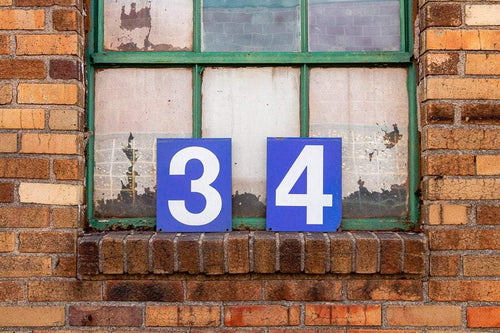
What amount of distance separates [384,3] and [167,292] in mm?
1577

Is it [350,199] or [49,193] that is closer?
[49,193]

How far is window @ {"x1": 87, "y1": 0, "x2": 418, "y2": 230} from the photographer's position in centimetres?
210

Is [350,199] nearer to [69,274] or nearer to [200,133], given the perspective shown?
[200,133]

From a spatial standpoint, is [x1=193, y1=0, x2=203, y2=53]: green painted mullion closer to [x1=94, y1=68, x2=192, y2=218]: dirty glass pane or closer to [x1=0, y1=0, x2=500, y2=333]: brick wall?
[x1=94, y1=68, x2=192, y2=218]: dirty glass pane

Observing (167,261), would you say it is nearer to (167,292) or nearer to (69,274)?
(167,292)

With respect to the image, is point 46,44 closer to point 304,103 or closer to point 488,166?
point 304,103

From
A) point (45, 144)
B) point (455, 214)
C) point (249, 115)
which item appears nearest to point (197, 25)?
point (249, 115)

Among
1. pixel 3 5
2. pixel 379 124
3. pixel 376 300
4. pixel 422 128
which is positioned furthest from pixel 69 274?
pixel 422 128

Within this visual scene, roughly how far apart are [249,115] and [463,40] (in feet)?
3.09

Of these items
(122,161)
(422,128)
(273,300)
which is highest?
(422,128)

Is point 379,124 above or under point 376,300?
above

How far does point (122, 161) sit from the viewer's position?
2109mm

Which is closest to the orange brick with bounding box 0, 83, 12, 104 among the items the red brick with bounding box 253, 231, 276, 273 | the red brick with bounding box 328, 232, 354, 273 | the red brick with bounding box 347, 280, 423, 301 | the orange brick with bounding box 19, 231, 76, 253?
the orange brick with bounding box 19, 231, 76, 253

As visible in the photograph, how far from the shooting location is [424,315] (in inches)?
77.3
